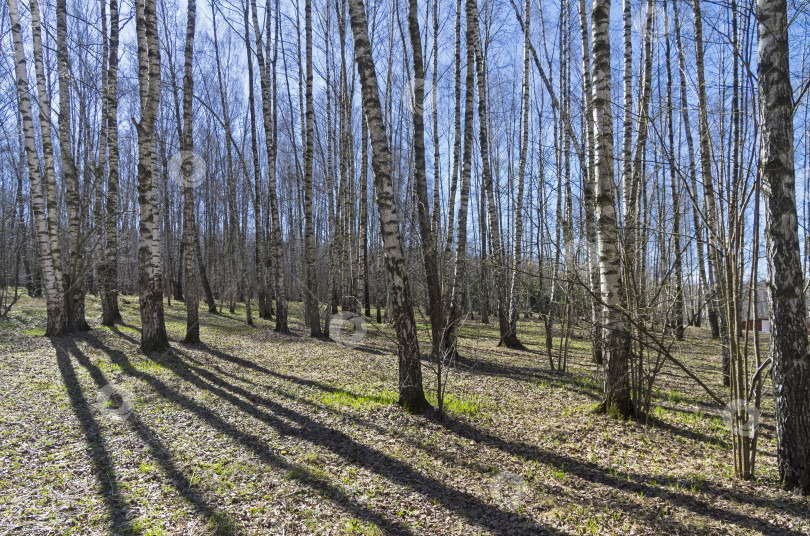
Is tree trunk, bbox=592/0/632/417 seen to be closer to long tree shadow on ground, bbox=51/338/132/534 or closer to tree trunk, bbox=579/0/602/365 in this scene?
tree trunk, bbox=579/0/602/365

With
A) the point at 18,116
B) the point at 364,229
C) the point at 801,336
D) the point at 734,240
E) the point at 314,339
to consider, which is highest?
the point at 18,116

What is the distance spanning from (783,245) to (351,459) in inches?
160

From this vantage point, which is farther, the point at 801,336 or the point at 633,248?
the point at 633,248

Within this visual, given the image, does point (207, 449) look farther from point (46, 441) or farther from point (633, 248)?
point (633, 248)

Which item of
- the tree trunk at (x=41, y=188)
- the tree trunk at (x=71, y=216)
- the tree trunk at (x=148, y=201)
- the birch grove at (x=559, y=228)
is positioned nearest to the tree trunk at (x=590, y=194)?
the birch grove at (x=559, y=228)

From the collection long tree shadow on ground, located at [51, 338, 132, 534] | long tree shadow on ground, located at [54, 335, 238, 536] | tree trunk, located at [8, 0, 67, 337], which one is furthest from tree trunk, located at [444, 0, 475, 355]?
tree trunk, located at [8, 0, 67, 337]

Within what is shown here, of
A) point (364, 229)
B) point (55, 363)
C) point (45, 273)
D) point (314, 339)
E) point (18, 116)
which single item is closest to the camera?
point (55, 363)

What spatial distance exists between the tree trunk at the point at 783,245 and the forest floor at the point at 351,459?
535 millimetres

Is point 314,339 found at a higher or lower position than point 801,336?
lower

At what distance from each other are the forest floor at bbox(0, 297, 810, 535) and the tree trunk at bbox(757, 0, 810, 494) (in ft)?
1.75

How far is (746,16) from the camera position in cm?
333

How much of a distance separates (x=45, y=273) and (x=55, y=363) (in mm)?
3015

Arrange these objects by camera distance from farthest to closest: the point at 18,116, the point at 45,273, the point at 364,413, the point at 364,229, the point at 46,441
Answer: the point at 18,116, the point at 364,229, the point at 45,273, the point at 364,413, the point at 46,441

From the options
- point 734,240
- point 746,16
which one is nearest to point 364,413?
point 734,240
